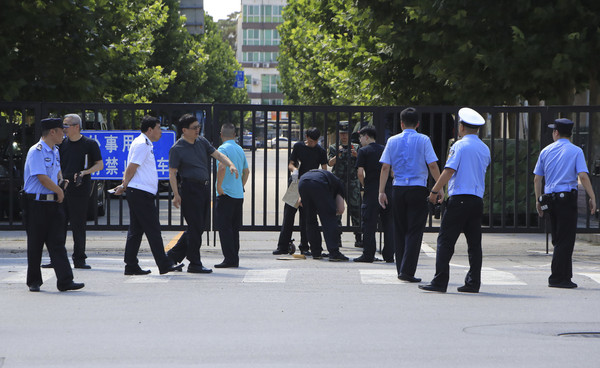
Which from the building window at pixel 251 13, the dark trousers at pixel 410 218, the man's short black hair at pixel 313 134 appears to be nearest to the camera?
the dark trousers at pixel 410 218

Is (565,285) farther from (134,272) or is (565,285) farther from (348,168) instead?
(348,168)

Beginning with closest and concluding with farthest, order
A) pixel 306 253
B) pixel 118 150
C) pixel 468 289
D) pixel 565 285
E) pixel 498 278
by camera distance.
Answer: pixel 468 289, pixel 565 285, pixel 498 278, pixel 306 253, pixel 118 150

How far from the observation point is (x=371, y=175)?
13.2m

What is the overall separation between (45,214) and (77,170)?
86.8 inches

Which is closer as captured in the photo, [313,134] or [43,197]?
[43,197]

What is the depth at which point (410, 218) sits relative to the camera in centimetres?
1116

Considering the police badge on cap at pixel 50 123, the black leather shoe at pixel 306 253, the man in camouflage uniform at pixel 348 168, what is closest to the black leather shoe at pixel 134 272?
the police badge on cap at pixel 50 123

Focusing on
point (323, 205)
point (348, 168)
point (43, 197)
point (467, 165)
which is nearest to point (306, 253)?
point (323, 205)

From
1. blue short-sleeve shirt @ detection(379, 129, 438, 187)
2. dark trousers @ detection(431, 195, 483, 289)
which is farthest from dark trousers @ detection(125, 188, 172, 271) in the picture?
dark trousers @ detection(431, 195, 483, 289)

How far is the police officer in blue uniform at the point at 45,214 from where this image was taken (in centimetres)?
1050

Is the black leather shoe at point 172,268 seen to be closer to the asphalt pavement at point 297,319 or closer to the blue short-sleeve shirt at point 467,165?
the asphalt pavement at point 297,319

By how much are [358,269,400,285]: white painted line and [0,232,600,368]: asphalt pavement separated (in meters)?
0.01

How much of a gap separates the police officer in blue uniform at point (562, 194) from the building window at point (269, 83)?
14798cm

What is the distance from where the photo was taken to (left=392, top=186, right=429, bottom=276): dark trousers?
11.1 meters
